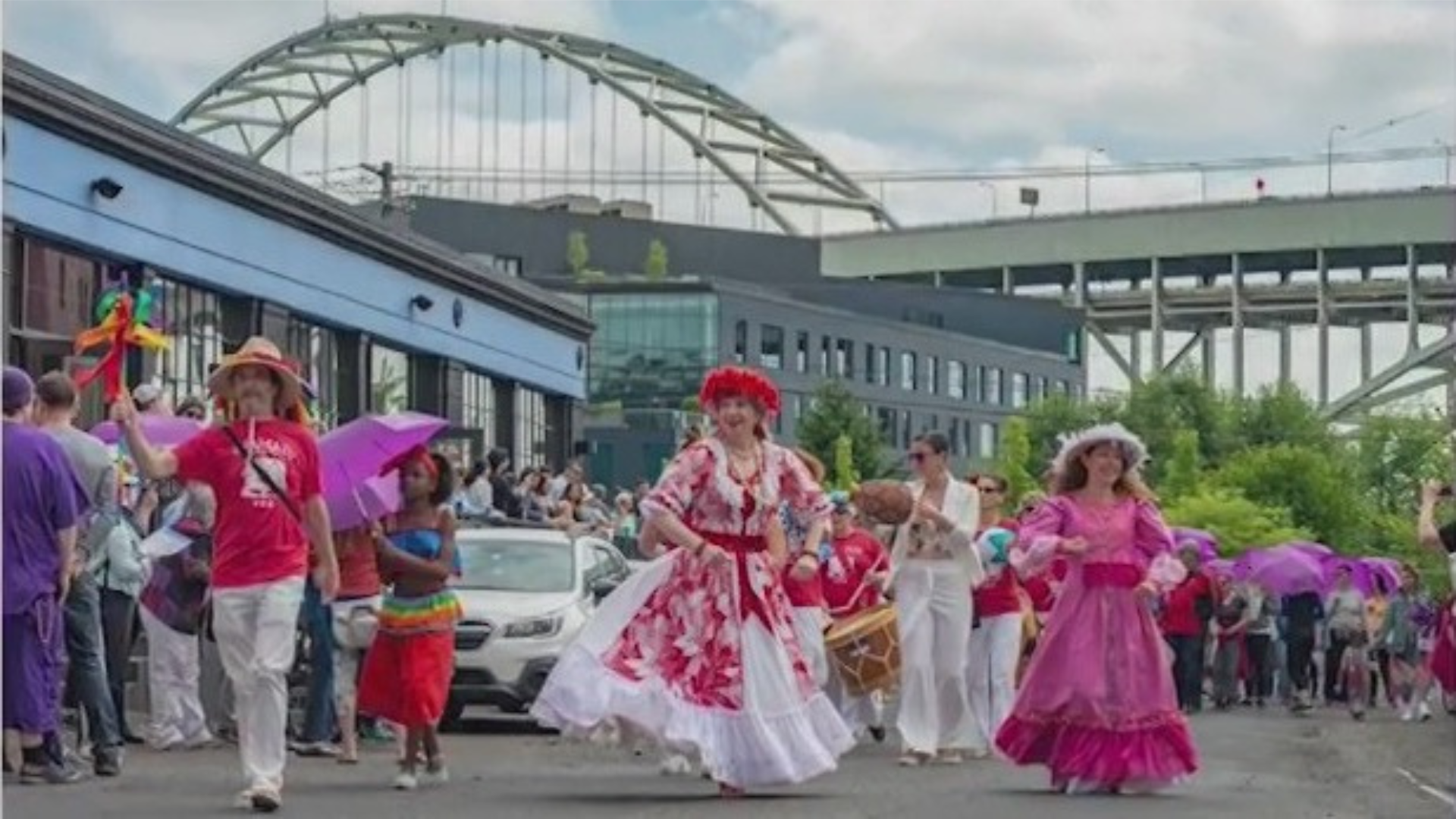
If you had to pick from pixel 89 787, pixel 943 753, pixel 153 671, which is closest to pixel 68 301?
pixel 153 671

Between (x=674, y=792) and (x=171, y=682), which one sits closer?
(x=674, y=792)

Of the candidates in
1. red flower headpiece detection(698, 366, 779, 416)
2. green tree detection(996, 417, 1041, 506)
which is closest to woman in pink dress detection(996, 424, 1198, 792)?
red flower headpiece detection(698, 366, 779, 416)

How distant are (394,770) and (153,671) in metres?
2.31

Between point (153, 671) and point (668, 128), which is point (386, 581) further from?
point (668, 128)

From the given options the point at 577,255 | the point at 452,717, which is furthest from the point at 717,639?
the point at 577,255

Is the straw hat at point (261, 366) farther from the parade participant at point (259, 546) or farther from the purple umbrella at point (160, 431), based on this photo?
the purple umbrella at point (160, 431)

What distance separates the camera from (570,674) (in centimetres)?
1368

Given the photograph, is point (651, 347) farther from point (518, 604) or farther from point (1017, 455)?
point (518, 604)

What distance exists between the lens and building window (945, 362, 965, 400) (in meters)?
126

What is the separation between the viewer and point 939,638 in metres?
17.3

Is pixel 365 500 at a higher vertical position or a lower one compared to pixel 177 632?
higher

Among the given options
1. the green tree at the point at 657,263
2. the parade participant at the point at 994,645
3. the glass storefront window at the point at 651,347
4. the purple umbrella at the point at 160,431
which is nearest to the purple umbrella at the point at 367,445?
the purple umbrella at the point at 160,431

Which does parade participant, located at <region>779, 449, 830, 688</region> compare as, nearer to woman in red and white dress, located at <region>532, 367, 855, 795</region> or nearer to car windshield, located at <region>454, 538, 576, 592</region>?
woman in red and white dress, located at <region>532, 367, 855, 795</region>

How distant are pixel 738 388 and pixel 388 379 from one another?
30.6 metres
